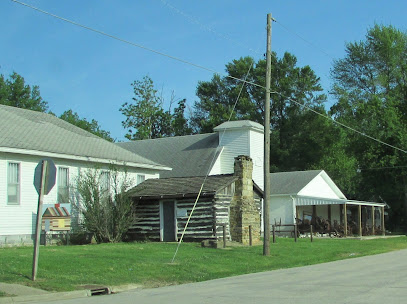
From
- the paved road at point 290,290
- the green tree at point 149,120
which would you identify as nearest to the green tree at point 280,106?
the green tree at point 149,120

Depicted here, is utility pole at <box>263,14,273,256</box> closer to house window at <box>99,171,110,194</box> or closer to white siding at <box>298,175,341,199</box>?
house window at <box>99,171,110,194</box>

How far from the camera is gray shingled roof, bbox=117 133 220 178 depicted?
4337cm

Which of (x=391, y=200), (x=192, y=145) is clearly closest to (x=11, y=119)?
(x=192, y=145)

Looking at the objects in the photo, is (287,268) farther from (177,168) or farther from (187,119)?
(187,119)

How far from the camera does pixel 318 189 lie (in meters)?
46.8

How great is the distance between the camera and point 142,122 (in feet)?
240

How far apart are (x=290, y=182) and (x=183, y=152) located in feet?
29.4

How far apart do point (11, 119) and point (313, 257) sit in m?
16.2

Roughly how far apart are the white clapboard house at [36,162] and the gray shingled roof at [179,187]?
4.73 ft

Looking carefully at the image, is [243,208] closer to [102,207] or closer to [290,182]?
[102,207]

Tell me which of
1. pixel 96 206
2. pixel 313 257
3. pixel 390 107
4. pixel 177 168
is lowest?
pixel 313 257

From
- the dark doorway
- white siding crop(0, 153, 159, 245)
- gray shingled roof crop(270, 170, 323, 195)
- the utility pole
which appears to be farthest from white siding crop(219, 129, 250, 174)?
the utility pole

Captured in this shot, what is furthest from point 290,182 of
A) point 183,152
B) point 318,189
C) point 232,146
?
point 183,152

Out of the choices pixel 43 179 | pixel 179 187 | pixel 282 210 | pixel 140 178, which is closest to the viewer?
pixel 43 179
